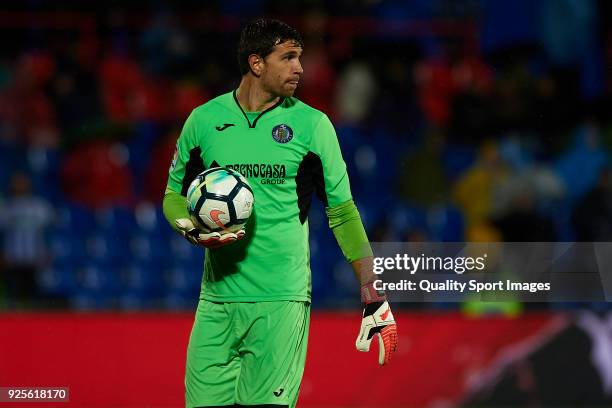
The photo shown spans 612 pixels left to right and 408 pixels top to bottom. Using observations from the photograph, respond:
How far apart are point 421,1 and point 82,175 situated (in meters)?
3.44

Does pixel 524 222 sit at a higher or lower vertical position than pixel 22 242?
lower

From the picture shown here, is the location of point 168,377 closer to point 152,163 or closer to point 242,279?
point 152,163

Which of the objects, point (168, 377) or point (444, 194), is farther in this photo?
point (444, 194)

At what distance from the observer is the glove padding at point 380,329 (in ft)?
15.2

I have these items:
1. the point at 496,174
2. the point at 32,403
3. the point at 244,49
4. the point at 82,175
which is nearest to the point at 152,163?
the point at 82,175

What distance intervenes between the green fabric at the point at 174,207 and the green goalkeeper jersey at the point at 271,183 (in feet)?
0.56

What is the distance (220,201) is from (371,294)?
0.74 metres

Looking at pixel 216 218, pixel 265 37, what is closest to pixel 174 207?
pixel 216 218

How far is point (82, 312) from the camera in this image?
7.83 meters

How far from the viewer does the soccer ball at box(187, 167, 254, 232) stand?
442cm

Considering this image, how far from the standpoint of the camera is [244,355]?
465cm

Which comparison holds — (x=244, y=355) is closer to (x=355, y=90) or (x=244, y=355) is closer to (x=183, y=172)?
(x=183, y=172)
